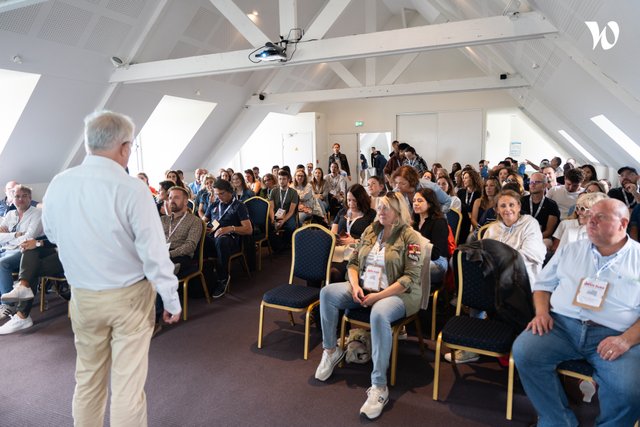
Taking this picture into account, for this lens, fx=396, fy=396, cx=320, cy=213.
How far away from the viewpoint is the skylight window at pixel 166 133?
8867 millimetres

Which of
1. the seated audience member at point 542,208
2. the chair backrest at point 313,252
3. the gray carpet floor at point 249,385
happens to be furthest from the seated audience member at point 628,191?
the chair backrest at point 313,252

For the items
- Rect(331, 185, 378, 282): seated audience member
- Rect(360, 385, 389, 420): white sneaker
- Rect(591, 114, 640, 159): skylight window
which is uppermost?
Rect(591, 114, 640, 159): skylight window

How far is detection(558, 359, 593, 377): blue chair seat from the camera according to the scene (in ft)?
6.33

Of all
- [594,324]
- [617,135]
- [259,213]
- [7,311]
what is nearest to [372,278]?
[594,324]

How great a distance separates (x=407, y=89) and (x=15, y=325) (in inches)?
307

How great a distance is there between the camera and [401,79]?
506 inches

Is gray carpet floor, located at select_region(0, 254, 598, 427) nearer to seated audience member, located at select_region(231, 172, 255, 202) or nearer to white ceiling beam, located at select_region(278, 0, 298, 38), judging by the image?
seated audience member, located at select_region(231, 172, 255, 202)

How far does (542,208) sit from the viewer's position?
12.8ft

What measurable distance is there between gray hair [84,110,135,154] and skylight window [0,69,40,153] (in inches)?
196

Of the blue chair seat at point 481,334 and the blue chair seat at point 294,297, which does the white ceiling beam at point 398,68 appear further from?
the blue chair seat at point 481,334

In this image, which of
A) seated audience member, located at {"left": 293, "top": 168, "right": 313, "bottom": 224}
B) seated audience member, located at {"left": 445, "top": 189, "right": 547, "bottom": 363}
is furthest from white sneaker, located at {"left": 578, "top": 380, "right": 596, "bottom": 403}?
seated audience member, located at {"left": 293, "top": 168, "right": 313, "bottom": 224}

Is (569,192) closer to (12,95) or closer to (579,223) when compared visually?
(579,223)

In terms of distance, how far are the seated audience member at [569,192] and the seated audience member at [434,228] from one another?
79.6 inches

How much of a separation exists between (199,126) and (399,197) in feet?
23.9
